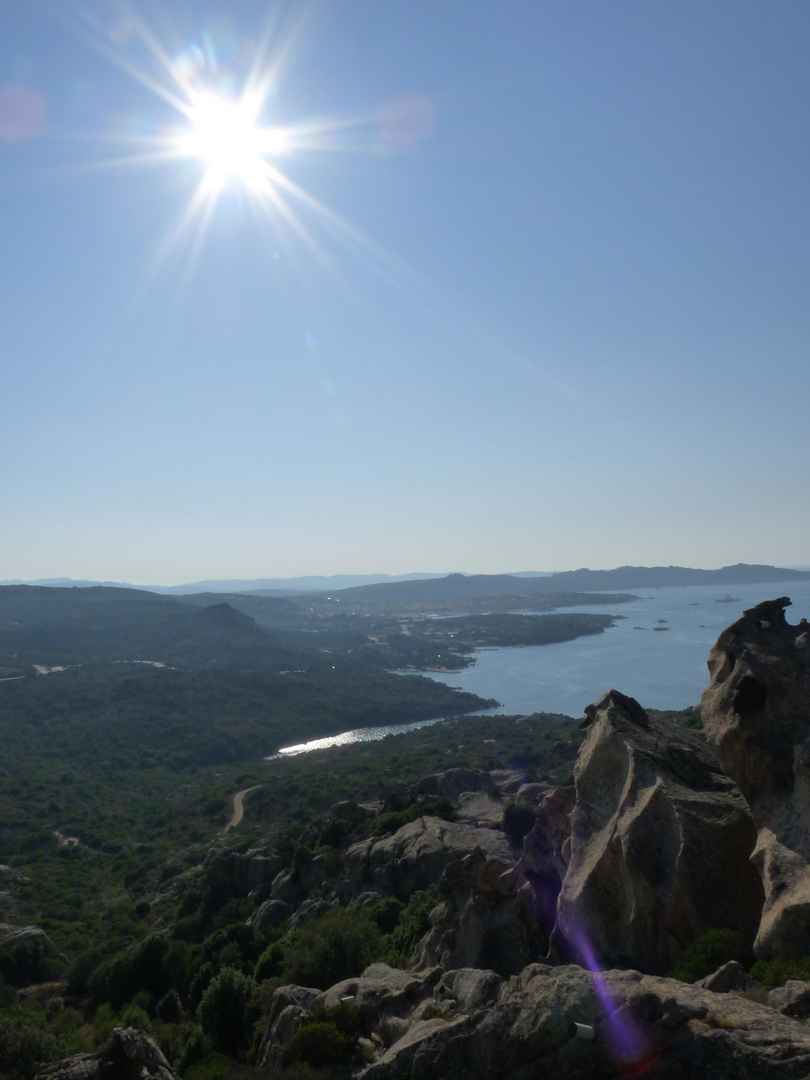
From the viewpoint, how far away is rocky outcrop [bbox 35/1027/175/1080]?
11258mm

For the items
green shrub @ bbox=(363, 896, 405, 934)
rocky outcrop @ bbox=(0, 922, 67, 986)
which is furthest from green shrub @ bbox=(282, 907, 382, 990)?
rocky outcrop @ bbox=(0, 922, 67, 986)

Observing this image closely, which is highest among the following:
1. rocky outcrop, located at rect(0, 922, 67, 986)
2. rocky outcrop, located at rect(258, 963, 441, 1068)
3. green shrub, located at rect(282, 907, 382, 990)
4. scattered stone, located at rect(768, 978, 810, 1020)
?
scattered stone, located at rect(768, 978, 810, 1020)

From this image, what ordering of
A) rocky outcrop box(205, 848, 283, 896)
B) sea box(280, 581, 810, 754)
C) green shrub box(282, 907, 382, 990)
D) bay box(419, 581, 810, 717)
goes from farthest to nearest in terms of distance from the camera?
bay box(419, 581, 810, 717)
sea box(280, 581, 810, 754)
rocky outcrop box(205, 848, 283, 896)
green shrub box(282, 907, 382, 990)

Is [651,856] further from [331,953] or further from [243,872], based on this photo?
[243,872]

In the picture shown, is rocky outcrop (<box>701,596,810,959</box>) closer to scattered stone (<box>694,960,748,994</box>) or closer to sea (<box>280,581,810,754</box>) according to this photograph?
scattered stone (<box>694,960,748,994</box>)

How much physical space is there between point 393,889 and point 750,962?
17803mm

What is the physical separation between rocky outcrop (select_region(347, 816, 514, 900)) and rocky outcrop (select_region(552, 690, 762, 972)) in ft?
36.3

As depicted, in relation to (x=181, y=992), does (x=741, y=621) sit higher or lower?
higher

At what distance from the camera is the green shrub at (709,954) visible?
10688 mm

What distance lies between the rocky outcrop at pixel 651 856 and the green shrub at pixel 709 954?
41 cm

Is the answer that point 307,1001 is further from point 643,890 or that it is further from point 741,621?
point 741,621

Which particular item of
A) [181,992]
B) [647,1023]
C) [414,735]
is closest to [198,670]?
[414,735]

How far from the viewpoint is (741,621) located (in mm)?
15258

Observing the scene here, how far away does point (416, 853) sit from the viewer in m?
26.3
